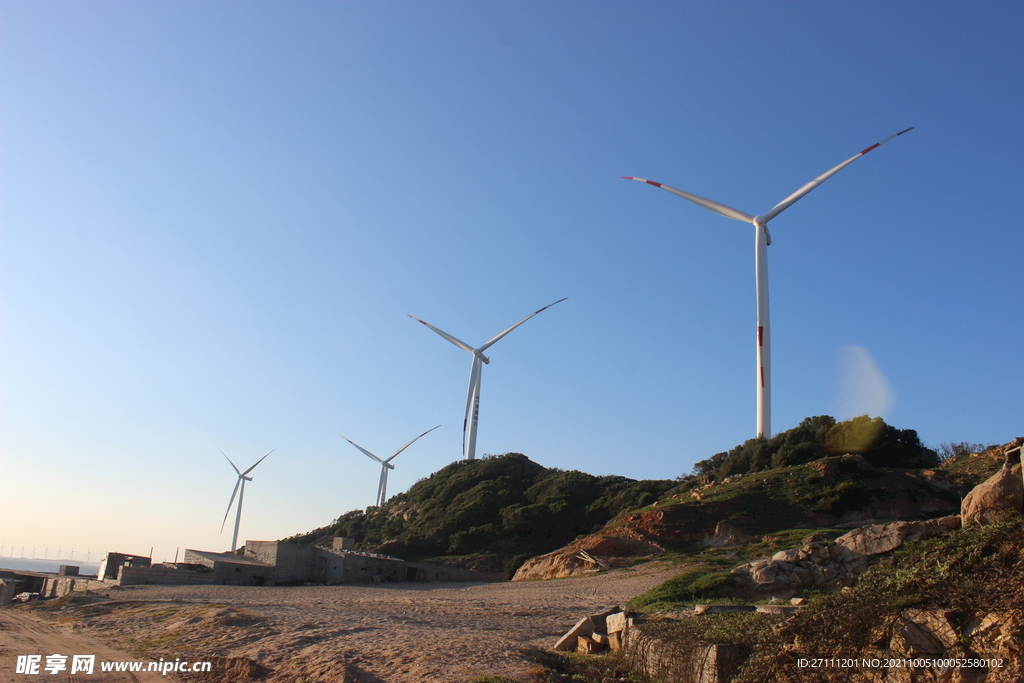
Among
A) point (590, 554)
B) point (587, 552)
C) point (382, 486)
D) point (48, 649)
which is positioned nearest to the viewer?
point (48, 649)

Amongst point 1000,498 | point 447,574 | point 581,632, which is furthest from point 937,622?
point 447,574

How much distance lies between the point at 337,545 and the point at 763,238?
4217 centimetres

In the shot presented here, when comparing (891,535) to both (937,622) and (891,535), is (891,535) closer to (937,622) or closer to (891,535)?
(891,535)

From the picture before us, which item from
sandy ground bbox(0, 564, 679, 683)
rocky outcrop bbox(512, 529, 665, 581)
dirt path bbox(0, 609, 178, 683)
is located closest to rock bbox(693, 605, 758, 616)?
sandy ground bbox(0, 564, 679, 683)

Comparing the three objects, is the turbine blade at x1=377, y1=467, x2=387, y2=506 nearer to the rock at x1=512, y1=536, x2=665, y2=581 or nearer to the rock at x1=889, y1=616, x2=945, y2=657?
the rock at x1=512, y1=536, x2=665, y2=581

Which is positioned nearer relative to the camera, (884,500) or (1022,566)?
(1022,566)

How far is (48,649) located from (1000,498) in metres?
22.8

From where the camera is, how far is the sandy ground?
1422 cm

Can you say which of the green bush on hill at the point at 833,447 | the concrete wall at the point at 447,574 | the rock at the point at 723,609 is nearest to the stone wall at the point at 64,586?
the concrete wall at the point at 447,574

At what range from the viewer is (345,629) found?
18.8 m

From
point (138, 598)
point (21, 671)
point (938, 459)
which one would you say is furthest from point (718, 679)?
point (938, 459)

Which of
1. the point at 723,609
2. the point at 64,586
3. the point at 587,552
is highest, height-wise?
the point at 587,552

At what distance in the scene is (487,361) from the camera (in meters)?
84.4

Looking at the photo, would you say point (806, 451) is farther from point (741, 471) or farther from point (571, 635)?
point (571, 635)
